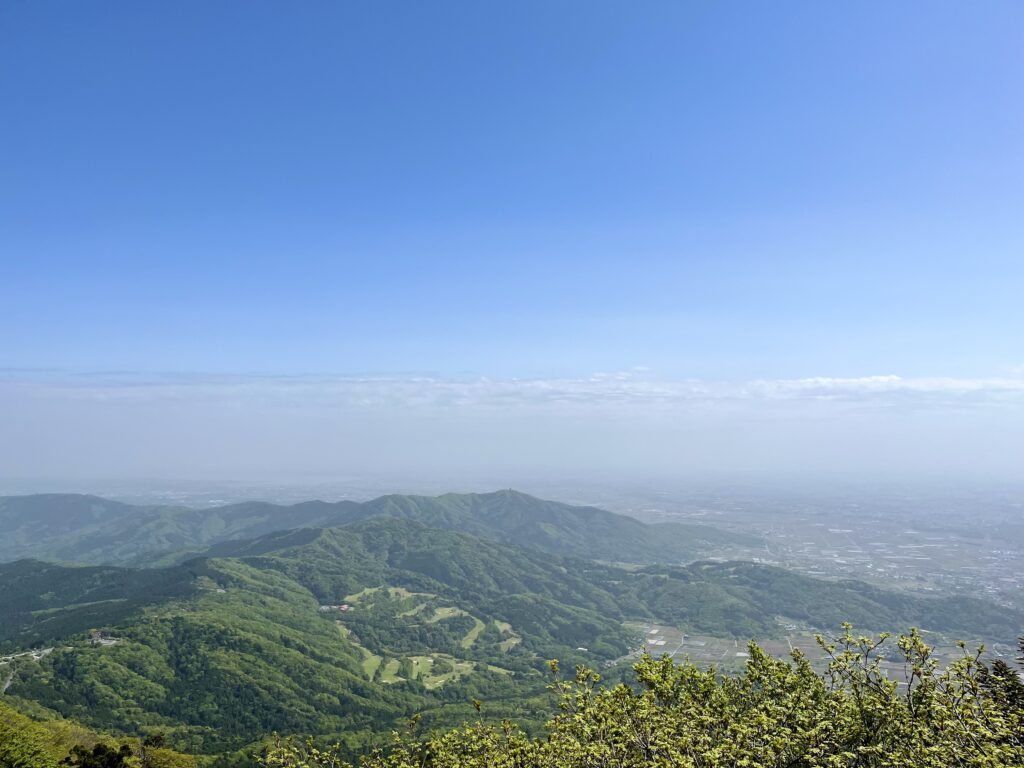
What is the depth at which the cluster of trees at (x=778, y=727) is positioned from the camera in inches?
720

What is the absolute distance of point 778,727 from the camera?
20625mm

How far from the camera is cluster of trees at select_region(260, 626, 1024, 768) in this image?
18297 millimetres

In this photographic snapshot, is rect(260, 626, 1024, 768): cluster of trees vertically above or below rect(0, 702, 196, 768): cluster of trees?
above

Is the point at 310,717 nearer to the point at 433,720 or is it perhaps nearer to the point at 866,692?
the point at 433,720

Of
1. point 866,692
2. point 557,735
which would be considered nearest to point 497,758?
point 557,735

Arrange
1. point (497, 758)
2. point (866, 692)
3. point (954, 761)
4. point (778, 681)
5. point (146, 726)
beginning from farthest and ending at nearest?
1. point (146, 726)
2. point (778, 681)
3. point (866, 692)
4. point (497, 758)
5. point (954, 761)

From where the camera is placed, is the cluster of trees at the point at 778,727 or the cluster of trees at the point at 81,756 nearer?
the cluster of trees at the point at 778,727

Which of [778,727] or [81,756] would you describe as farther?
[81,756]

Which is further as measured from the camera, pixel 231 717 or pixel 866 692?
pixel 231 717

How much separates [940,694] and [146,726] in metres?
188

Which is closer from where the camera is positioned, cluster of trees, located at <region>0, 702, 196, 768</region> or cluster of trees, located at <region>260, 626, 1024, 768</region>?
cluster of trees, located at <region>260, 626, 1024, 768</region>

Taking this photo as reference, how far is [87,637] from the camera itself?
185m

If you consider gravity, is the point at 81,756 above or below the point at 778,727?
Answer: below

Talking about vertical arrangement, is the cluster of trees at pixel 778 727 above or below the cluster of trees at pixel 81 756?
above
